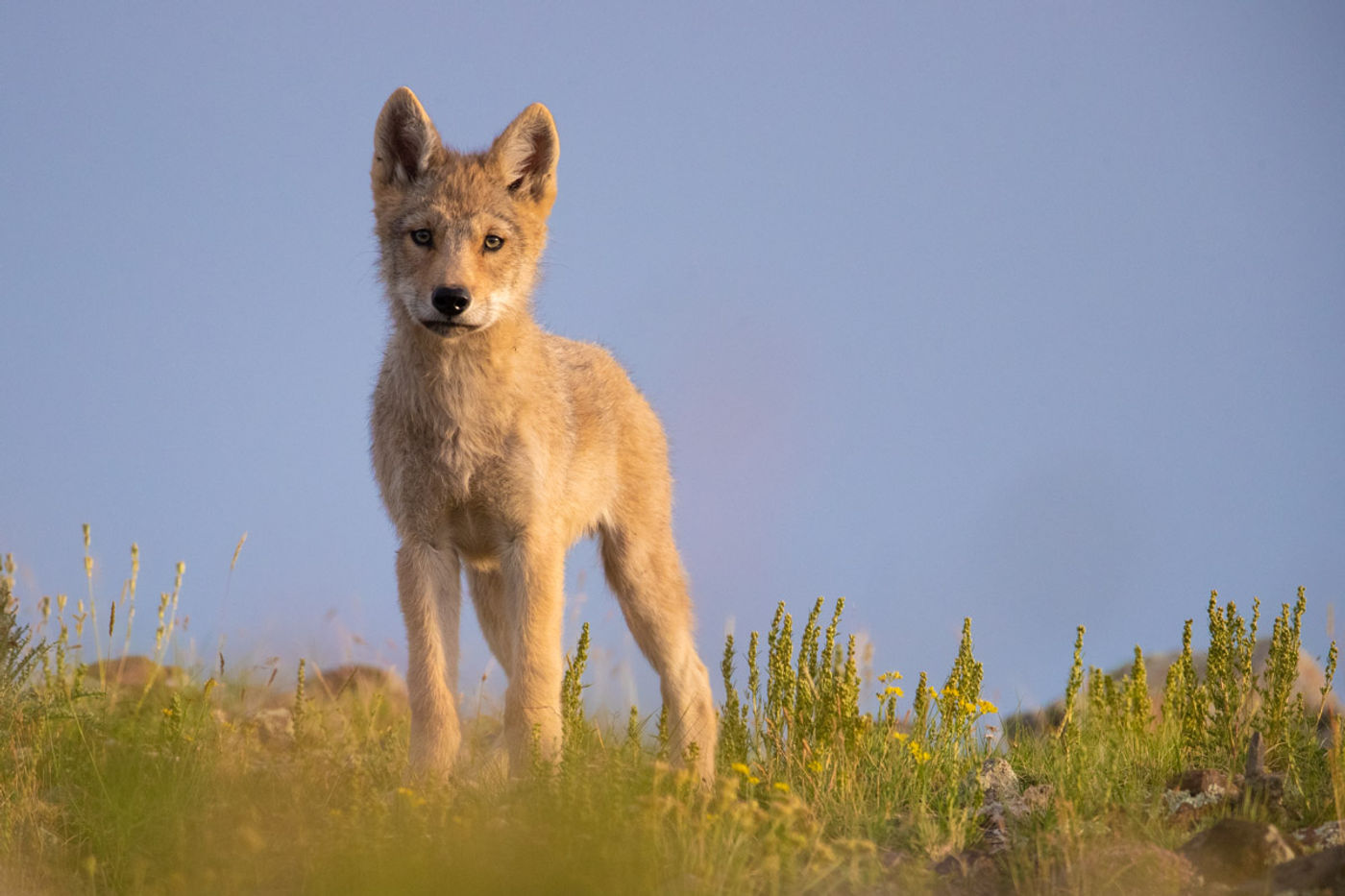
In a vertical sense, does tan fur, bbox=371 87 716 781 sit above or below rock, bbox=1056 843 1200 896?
above

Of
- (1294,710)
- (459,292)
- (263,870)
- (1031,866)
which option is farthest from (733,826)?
(1294,710)

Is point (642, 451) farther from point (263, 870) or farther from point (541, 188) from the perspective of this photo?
point (263, 870)

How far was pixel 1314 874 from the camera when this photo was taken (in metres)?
3.65

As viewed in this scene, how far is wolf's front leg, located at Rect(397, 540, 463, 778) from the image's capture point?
225 inches

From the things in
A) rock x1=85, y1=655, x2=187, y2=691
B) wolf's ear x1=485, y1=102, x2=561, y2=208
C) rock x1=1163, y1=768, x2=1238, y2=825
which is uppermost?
wolf's ear x1=485, y1=102, x2=561, y2=208

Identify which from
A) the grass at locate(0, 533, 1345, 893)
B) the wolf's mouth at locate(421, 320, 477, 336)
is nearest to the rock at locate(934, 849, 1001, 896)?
the grass at locate(0, 533, 1345, 893)

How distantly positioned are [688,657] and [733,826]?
312 cm

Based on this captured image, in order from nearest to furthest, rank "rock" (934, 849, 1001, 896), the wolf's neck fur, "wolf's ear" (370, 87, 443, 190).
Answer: "rock" (934, 849, 1001, 896), the wolf's neck fur, "wolf's ear" (370, 87, 443, 190)

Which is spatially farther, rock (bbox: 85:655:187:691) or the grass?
rock (bbox: 85:655:187:691)

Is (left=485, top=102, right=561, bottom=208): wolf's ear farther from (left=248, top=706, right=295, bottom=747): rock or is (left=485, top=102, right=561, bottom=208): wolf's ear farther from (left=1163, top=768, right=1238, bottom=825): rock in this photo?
(left=1163, top=768, right=1238, bottom=825): rock

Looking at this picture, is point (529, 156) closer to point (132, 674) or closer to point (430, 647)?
point (430, 647)

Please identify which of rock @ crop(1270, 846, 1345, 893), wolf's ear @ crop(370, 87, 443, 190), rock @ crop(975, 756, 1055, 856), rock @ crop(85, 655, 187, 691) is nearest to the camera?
rock @ crop(1270, 846, 1345, 893)

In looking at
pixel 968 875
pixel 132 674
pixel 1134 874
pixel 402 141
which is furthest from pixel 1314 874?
pixel 132 674

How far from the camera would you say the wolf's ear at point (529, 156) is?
6.17 meters
